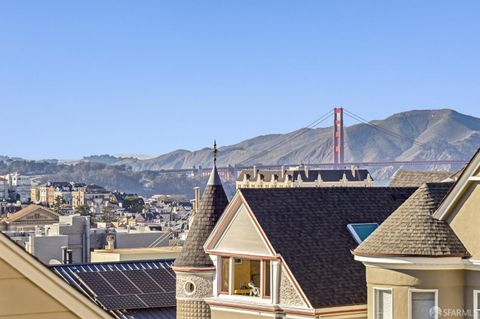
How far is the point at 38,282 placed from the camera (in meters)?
6.52

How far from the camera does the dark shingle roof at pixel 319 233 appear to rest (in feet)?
61.3

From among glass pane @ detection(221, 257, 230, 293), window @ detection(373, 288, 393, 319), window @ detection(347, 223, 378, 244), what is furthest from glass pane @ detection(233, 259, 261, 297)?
window @ detection(373, 288, 393, 319)

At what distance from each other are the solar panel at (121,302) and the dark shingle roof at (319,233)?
8970 mm

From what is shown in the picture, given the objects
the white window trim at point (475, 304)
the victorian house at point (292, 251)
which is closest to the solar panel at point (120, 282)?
the victorian house at point (292, 251)

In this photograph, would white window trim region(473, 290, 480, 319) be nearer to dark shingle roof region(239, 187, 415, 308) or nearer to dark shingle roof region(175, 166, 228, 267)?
dark shingle roof region(239, 187, 415, 308)

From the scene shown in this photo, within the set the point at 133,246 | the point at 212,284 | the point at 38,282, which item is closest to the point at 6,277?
the point at 38,282

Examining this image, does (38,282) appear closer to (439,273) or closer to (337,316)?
(439,273)

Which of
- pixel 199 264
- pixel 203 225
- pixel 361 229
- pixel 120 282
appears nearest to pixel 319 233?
pixel 361 229

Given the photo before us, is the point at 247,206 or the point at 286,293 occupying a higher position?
the point at 247,206

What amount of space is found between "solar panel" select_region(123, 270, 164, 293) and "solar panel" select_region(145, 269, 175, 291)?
0.61 feet

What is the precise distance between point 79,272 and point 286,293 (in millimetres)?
12656

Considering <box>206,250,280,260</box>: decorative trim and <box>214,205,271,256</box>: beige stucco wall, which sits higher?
<box>214,205,271,256</box>: beige stucco wall

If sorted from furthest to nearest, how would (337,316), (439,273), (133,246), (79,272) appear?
(133,246)
(79,272)
(337,316)
(439,273)

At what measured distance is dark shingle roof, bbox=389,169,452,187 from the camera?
22.6 m
